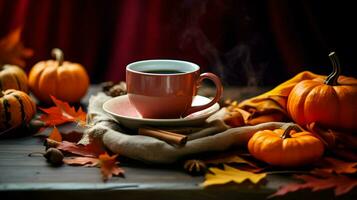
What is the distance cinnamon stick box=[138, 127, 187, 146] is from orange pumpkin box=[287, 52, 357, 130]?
24 cm

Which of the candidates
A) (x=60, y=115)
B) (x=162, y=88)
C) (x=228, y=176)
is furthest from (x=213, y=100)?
(x=60, y=115)

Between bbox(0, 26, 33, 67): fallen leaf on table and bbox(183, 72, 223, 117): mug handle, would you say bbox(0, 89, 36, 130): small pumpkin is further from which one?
bbox(0, 26, 33, 67): fallen leaf on table

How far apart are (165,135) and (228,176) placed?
14cm

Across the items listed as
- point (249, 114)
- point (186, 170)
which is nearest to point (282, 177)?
point (186, 170)

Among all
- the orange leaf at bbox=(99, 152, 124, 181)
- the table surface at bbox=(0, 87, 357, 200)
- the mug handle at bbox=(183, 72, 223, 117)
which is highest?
the mug handle at bbox=(183, 72, 223, 117)

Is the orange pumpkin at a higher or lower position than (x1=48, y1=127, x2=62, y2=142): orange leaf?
higher

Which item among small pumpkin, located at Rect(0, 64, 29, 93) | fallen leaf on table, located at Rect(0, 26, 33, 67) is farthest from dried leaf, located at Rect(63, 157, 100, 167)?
fallen leaf on table, located at Rect(0, 26, 33, 67)

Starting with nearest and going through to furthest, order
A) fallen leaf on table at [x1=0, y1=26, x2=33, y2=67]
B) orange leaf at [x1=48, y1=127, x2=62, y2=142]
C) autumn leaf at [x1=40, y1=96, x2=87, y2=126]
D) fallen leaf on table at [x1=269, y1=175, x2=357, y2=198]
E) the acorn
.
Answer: fallen leaf on table at [x1=269, y1=175, x2=357, y2=198], the acorn, orange leaf at [x1=48, y1=127, x2=62, y2=142], autumn leaf at [x1=40, y1=96, x2=87, y2=126], fallen leaf on table at [x1=0, y1=26, x2=33, y2=67]

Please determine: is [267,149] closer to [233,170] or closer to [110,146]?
[233,170]

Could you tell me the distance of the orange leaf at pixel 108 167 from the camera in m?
0.86

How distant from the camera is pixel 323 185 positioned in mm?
822

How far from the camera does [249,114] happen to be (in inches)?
44.0

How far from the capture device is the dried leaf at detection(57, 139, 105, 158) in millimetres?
964

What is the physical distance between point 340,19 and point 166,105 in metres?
0.77
